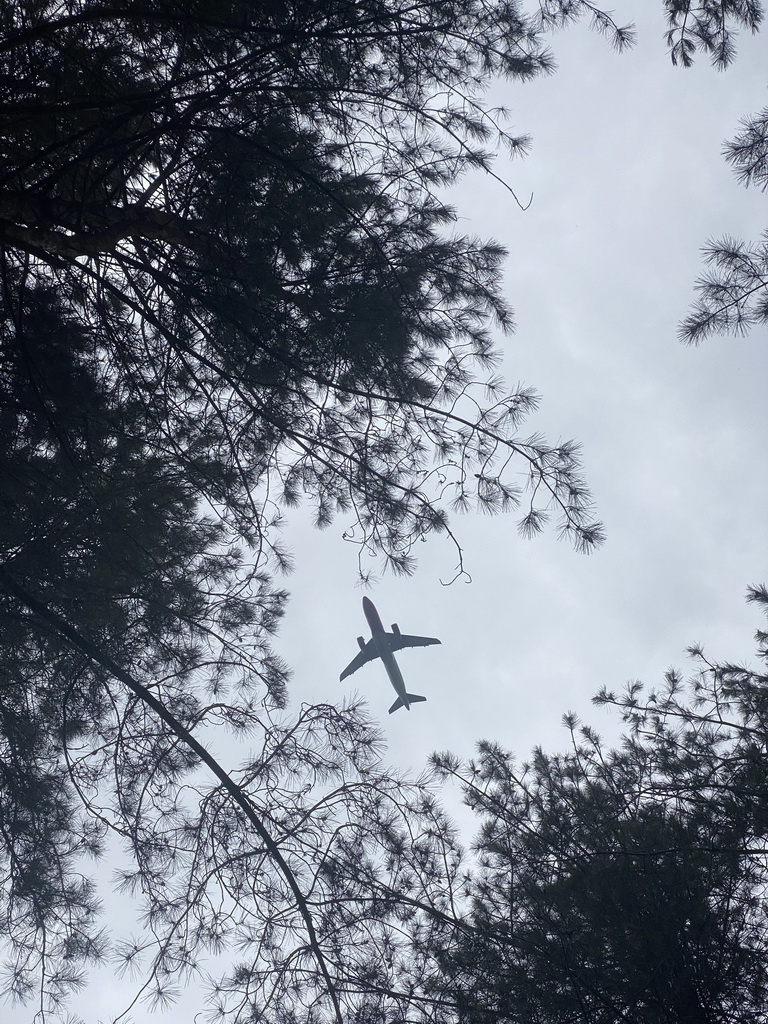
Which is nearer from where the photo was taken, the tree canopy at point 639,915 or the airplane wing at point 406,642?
the tree canopy at point 639,915

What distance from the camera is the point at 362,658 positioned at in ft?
57.9

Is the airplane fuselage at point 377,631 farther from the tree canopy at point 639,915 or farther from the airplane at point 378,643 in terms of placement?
the tree canopy at point 639,915

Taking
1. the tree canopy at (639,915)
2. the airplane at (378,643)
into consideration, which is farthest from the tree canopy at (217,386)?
the airplane at (378,643)

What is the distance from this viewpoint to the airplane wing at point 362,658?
56.4ft

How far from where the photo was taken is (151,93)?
3.21 meters

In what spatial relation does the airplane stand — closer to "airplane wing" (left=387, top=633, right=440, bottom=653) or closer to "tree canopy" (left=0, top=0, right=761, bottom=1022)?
"airplane wing" (left=387, top=633, right=440, bottom=653)

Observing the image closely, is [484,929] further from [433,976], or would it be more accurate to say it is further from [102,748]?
[102,748]

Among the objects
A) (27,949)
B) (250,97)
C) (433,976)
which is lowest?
(27,949)

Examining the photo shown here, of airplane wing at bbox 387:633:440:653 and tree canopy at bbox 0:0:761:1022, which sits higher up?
airplane wing at bbox 387:633:440:653

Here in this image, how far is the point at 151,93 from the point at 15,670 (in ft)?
12.2

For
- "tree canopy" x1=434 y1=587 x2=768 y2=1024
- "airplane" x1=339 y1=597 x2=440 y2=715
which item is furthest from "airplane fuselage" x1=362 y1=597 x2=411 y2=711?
"tree canopy" x1=434 y1=587 x2=768 y2=1024

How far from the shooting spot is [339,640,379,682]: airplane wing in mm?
17188

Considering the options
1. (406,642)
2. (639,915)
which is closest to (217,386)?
(639,915)

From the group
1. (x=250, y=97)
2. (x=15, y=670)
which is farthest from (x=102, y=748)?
(x=250, y=97)
